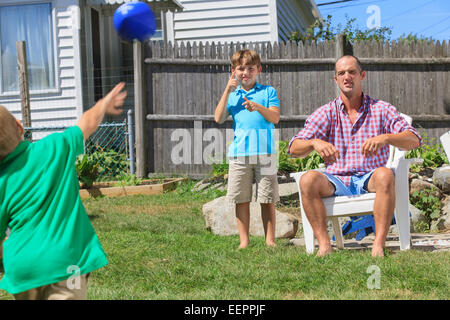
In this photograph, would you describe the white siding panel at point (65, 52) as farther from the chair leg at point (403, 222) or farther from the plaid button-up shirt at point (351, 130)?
the chair leg at point (403, 222)

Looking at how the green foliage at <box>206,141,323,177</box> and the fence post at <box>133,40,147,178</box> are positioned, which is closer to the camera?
the green foliage at <box>206,141,323,177</box>

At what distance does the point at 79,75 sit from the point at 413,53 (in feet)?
19.5

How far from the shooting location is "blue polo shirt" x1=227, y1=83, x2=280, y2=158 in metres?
4.28

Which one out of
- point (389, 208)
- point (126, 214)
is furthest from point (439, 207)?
point (126, 214)

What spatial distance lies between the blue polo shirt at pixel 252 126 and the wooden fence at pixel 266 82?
3.94 metres

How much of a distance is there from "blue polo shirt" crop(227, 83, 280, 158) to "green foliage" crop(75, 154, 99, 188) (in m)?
3.99

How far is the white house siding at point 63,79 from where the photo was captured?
33.3 ft

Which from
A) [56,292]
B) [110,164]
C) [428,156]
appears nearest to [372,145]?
[56,292]

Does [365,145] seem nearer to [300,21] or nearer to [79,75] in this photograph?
[79,75]

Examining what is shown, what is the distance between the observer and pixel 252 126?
4.27 m

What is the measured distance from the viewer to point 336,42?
27.3 feet

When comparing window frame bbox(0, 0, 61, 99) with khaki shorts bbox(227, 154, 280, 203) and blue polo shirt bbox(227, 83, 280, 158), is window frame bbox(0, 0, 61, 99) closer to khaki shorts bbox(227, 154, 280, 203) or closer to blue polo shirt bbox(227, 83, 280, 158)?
blue polo shirt bbox(227, 83, 280, 158)

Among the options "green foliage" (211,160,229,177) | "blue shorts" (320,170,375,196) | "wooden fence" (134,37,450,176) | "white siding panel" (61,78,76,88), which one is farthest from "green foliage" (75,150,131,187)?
"blue shorts" (320,170,375,196)

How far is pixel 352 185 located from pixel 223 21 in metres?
7.85
